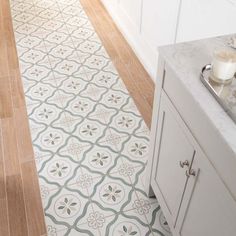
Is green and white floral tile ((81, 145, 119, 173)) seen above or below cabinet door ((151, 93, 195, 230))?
below

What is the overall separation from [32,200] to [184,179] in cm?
88

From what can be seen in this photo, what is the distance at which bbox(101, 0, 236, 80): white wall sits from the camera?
1453mm

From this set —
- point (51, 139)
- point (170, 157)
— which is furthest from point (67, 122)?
point (170, 157)

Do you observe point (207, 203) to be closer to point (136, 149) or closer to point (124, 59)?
point (136, 149)

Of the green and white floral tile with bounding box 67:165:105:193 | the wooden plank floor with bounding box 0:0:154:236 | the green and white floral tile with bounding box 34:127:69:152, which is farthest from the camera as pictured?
the green and white floral tile with bounding box 34:127:69:152

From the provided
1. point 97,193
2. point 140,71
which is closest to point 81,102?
point 140,71

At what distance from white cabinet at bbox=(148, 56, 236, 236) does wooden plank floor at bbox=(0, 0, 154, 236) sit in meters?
0.65

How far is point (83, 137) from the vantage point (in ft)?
6.40

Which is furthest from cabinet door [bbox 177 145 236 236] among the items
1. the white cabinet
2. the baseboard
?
the baseboard

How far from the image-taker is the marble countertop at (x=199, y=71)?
0.84m

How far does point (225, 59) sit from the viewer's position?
94 cm

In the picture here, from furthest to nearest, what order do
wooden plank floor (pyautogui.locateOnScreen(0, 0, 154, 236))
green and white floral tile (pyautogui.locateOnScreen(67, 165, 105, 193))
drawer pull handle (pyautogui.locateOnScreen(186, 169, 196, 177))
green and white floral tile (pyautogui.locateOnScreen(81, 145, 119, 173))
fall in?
green and white floral tile (pyautogui.locateOnScreen(81, 145, 119, 173))
green and white floral tile (pyautogui.locateOnScreen(67, 165, 105, 193))
wooden plank floor (pyautogui.locateOnScreen(0, 0, 154, 236))
drawer pull handle (pyautogui.locateOnScreen(186, 169, 196, 177))

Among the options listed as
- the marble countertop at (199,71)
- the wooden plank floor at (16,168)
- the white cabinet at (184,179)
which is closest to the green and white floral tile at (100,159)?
the wooden plank floor at (16,168)

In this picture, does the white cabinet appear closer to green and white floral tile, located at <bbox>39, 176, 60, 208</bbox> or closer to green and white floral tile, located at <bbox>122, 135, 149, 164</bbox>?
green and white floral tile, located at <bbox>122, 135, 149, 164</bbox>
